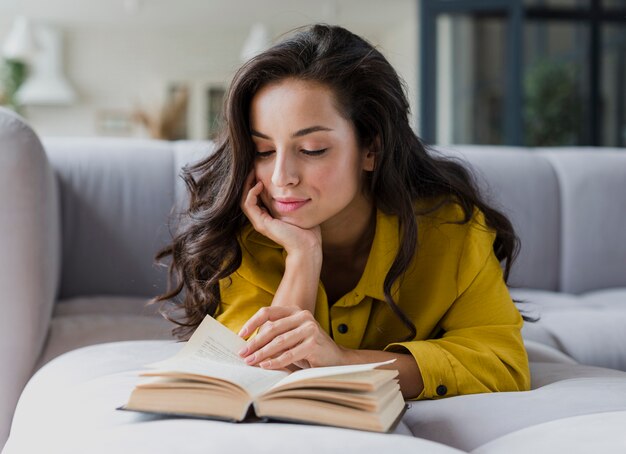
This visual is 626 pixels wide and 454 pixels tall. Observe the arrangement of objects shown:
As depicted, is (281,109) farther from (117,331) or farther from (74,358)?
(117,331)

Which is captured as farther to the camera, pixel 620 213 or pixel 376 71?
pixel 620 213

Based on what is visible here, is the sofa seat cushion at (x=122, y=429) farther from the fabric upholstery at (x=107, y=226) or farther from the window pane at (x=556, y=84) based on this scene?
the window pane at (x=556, y=84)

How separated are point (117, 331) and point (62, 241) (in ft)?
1.94

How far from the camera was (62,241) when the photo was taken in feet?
8.04

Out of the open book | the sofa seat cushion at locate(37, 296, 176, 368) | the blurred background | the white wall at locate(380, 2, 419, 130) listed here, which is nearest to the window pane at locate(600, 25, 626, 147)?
the blurred background

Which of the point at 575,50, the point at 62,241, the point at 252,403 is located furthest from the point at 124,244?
the point at 575,50

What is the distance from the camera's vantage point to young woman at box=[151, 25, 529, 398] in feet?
4.68

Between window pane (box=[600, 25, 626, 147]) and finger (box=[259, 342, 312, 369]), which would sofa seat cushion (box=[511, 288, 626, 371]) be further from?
window pane (box=[600, 25, 626, 147])

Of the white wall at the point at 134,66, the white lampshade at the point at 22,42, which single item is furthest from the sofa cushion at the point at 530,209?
the white wall at the point at 134,66

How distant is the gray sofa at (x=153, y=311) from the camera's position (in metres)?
1.03

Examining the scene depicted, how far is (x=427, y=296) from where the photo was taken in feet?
5.09

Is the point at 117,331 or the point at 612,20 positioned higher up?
the point at 612,20

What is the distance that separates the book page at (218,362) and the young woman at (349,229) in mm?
119

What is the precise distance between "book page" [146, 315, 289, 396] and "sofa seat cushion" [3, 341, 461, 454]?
0.06 metres
